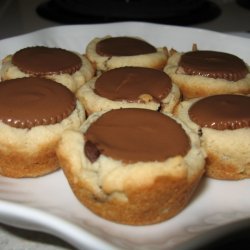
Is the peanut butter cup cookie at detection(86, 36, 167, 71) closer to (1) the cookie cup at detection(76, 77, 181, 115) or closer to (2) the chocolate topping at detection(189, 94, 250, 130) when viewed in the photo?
(1) the cookie cup at detection(76, 77, 181, 115)

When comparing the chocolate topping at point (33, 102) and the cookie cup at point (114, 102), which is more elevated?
the chocolate topping at point (33, 102)

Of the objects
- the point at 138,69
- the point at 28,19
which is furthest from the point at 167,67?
the point at 28,19

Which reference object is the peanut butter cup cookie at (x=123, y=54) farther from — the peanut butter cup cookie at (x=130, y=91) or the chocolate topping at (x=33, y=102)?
the chocolate topping at (x=33, y=102)

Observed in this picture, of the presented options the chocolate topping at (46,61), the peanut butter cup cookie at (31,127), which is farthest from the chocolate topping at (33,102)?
the chocolate topping at (46,61)

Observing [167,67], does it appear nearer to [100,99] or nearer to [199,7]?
[100,99]

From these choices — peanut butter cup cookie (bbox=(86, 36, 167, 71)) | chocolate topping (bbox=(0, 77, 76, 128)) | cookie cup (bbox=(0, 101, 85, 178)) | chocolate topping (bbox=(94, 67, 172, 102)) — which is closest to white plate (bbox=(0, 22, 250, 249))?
cookie cup (bbox=(0, 101, 85, 178))
